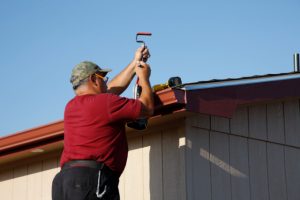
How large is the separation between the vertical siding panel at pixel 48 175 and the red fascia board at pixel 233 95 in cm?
231

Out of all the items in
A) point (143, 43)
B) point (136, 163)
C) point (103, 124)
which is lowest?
point (136, 163)

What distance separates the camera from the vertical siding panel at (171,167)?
594cm

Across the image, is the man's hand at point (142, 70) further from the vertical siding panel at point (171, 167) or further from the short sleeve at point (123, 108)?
the vertical siding panel at point (171, 167)

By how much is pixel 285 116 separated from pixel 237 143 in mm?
945

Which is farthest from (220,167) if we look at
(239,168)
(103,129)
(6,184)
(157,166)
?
(6,184)

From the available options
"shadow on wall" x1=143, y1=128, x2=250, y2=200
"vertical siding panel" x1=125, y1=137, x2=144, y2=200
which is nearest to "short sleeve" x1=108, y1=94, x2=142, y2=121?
"shadow on wall" x1=143, y1=128, x2=250, y2=200

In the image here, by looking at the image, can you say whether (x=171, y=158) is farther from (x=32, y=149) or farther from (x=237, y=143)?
Result: (x=32, y=149)

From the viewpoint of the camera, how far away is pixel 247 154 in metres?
6.56

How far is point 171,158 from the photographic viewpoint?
604 cm

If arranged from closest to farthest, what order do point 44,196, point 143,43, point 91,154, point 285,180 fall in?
point 91,154
point 143,43
point 285,180
point 44,196

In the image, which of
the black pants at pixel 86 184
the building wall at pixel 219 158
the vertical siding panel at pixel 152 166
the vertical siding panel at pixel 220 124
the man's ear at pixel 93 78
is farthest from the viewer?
the vertical siding panel at pixel 220 124

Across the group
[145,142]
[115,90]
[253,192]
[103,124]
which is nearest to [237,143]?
[253,192]

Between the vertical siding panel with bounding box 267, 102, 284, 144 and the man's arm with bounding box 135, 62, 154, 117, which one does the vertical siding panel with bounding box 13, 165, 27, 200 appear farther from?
the man's arm with bounding box 135, 62, 154, 117

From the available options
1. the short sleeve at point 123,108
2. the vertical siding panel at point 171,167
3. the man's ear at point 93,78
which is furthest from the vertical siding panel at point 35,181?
the short sleeve at point 123,108
